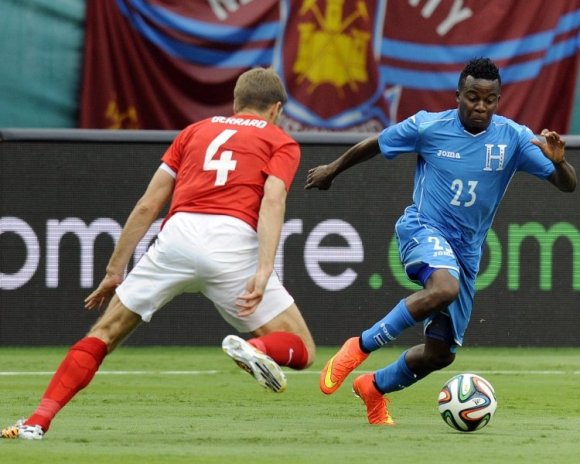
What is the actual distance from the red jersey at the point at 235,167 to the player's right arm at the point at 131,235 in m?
0.12

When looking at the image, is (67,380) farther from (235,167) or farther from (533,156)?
(533,156)

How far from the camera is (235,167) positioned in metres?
7.89

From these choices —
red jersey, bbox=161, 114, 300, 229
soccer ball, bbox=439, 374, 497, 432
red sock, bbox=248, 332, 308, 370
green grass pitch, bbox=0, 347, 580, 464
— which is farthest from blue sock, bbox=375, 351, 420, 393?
red jersey, bbox=161, 114, 300, 229

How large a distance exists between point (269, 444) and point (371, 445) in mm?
513

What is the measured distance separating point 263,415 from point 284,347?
206 cm

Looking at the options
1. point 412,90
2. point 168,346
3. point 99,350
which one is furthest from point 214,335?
point 99,350

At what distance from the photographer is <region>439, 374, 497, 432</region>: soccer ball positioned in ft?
28.1

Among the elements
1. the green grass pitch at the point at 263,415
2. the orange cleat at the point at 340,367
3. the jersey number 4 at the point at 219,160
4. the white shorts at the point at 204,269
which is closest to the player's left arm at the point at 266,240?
the white shorts at the point at 204,269

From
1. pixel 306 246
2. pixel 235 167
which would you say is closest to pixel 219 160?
pixel 235 167

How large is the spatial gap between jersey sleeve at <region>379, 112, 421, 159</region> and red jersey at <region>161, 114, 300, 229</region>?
5.00 feet

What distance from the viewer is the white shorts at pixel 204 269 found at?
7711 mm

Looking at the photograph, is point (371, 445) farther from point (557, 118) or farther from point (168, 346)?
point (557, 118)

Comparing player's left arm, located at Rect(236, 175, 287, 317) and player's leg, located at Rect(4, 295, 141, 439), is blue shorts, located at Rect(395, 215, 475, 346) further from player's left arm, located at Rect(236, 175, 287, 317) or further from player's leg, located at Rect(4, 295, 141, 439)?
player's leg, located at Rect(4, 295, 141, 439)

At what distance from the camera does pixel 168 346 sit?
14398 mm
